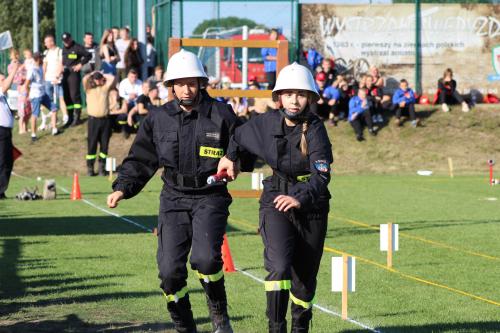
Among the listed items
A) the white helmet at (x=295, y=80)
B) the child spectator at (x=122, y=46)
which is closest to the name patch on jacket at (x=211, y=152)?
the white helmet at (x=295, y=80)

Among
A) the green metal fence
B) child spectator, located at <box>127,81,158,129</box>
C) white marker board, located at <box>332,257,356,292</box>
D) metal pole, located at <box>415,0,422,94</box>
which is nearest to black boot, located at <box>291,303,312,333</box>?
white marker board, located at <box>332,257,356,292</box>

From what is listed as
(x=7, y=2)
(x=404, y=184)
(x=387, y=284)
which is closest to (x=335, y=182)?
(x=404, y=184)

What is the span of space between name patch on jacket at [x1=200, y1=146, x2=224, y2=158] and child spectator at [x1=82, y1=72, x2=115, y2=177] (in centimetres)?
1940

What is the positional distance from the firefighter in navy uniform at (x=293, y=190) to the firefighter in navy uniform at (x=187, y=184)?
47cm

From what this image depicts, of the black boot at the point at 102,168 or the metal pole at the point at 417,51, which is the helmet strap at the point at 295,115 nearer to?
the black boot at the point at 102,168

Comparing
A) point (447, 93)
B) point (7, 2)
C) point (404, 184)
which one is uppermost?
point (7, 2)

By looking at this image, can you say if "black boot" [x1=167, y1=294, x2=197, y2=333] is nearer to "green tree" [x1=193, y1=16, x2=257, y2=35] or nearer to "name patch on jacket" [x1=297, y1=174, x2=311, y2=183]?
"name patch on jacket" [x1=297, y1=174, x2=311, y2=183]

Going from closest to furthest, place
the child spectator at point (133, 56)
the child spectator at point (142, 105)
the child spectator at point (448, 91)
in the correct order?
the child spectator at point (142, 105) → the child spectator at point (133, 56) → the child spectator at point (448, 91)

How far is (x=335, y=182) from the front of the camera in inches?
1069

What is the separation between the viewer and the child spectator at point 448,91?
1353 inches

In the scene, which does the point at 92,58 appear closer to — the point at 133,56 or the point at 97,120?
the point at 133,56

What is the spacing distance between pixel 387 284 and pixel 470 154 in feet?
67.7

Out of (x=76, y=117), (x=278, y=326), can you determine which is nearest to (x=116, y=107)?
(x=76, y=117)

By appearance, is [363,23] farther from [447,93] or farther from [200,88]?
[200,88]
